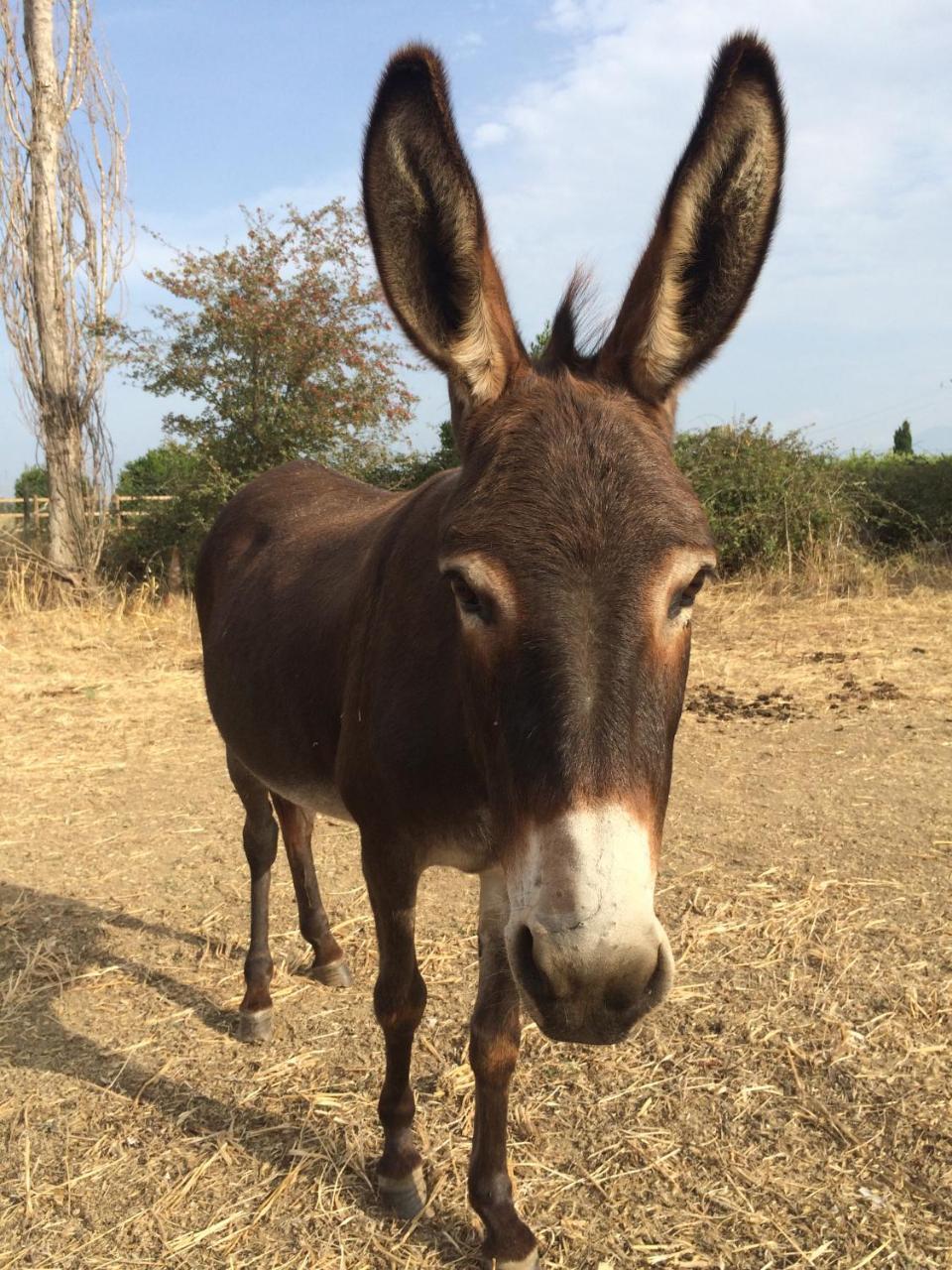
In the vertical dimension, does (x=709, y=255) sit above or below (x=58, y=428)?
below

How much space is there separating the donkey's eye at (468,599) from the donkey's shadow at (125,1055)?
82.4 inches

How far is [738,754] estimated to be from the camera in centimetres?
675

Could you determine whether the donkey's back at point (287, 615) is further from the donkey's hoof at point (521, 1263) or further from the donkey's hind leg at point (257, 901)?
the donkey's hoof at point (521, 1263)

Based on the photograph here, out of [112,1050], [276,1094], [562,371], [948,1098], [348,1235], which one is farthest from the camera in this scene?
[112,1050]

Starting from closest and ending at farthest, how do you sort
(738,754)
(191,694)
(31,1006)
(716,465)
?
(31,1006) < (738,754) < (191,694) < (716,465)

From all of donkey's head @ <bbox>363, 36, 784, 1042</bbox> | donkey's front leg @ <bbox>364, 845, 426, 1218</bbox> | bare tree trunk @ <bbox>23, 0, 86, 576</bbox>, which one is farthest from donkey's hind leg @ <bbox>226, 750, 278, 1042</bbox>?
bare tree trunk @ <bbox>23, 0, 86, 576</bbox>

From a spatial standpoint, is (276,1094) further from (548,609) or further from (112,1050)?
(548,609)

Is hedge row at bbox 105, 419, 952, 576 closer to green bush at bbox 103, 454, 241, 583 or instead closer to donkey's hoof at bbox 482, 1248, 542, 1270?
green bush at bbox 103, 454, 241, 583

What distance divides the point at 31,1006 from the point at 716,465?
12.5m

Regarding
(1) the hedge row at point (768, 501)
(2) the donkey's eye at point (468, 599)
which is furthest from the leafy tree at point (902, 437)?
(2) the donkey's eye at point (468, 599)

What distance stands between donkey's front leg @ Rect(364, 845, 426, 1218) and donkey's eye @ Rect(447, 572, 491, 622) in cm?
107

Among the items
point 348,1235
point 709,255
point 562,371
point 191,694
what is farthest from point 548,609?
point 191,694

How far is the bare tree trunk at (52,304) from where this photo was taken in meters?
13.5

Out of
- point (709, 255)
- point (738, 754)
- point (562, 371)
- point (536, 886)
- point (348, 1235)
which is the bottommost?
point (348, 1235)
